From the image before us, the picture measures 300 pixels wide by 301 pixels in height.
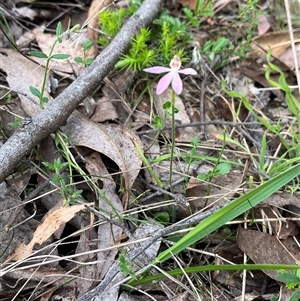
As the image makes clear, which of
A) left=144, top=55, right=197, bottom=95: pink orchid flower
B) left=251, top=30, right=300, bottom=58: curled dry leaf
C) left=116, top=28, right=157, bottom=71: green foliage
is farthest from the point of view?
left=251, top=30, right=300, bottom=58: curled dry leaf

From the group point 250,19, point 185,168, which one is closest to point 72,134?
point 185,168

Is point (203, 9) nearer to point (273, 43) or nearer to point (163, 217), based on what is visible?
point (273, 43)

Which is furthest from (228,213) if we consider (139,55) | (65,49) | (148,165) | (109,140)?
(65,49)

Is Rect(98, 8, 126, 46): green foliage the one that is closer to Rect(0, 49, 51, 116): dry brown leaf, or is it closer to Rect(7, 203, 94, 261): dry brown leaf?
Rect(0, 49, 51, 116): dry brown leaf

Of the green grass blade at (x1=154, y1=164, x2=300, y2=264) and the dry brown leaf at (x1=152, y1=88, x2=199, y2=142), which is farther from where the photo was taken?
the dry brown leaf at (x1=152, y1=88, x2=199, y2=142)

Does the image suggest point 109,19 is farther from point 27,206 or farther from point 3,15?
point 27,206

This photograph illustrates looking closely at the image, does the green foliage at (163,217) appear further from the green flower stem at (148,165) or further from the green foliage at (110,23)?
the green foliage at (110,23)

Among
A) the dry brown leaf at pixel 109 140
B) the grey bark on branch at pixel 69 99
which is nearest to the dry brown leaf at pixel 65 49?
the grey bark on branch at pixel 69 99

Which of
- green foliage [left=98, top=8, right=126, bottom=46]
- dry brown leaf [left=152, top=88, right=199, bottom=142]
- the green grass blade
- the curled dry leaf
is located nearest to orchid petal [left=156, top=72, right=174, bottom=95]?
the green grass blade
